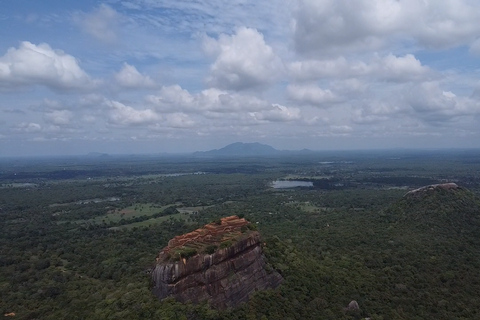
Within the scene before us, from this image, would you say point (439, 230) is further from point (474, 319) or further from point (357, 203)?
point (357, 203)

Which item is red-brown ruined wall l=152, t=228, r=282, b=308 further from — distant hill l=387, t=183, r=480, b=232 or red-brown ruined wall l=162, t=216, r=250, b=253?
distant hill l=387, t=183, r=480, b=232

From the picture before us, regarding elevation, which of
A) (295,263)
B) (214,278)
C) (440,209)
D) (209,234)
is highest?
(209,234)

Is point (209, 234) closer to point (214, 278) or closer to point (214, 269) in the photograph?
point (214, 269)

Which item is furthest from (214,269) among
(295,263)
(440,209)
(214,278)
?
(440,209)

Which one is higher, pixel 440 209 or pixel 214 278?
pixel 214 278

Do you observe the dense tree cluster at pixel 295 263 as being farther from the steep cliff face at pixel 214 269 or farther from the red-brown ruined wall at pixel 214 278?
the steep cliff face at pixel 214 269

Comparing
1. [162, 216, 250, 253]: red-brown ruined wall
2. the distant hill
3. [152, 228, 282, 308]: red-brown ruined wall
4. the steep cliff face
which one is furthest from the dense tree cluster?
[162, 216, 250, 253]: red-brown ruined wall

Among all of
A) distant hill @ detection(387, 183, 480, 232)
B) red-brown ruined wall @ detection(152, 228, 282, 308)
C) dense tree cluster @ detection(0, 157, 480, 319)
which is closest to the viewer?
red-brown ruined wall @ detection(152, 228, 282, 308)

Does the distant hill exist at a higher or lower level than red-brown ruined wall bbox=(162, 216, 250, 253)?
lower

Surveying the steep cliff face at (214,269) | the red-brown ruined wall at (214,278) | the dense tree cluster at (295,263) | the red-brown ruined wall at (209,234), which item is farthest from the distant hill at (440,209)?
the red-brown ruined wall at (214,278)
